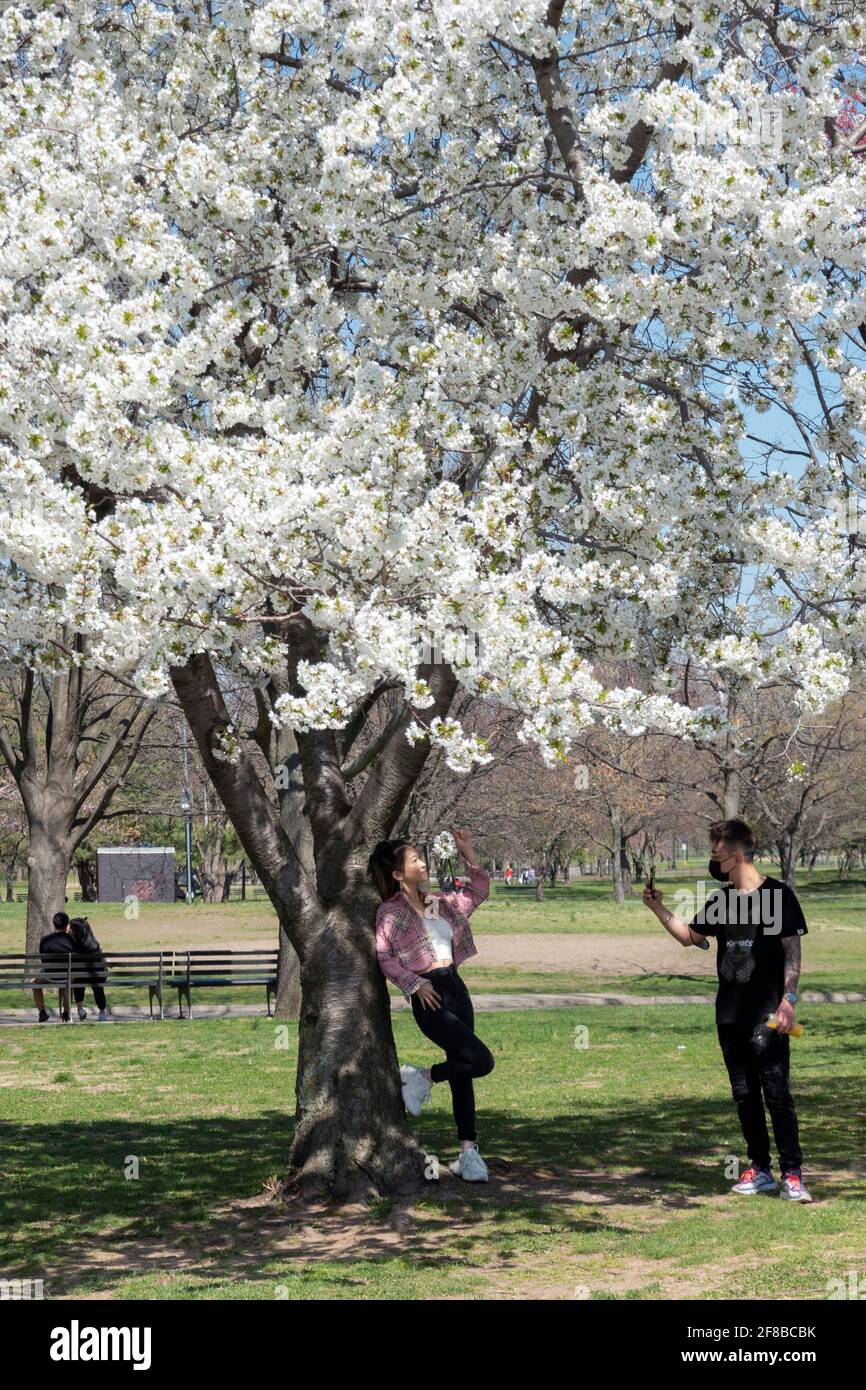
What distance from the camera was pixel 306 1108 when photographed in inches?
332

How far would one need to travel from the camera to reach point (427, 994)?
26.2 feet

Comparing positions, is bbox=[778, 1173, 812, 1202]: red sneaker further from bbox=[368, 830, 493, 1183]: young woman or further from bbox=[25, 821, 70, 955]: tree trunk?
bbox=[25, 821, 70, 955]: tree trunk

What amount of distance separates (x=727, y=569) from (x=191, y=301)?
335cm

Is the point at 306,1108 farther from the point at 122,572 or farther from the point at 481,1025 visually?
the point at 481,1025

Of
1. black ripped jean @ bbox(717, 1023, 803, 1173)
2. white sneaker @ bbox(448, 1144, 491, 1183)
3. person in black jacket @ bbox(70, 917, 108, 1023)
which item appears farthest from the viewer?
person in black jacket @ bbox(70, 917, 108, 1023)

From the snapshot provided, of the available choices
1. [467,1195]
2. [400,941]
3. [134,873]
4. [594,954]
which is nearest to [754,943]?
[400,941]

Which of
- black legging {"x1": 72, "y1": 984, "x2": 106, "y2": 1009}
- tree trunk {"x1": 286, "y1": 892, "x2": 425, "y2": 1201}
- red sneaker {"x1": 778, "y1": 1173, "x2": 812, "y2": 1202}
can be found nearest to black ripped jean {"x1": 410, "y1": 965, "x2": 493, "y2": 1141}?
tree trunk {"x1": 286, "y1": 892, "x2": 425, "y2": 1201}

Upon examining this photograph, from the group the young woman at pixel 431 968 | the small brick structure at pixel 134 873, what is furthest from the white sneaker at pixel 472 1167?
the small brick structure at pixel 134 873

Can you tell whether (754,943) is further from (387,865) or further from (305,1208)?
(305,1208)

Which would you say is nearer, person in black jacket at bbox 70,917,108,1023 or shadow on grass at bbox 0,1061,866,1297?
shadow on grass at bbox 0,1061,866,1297

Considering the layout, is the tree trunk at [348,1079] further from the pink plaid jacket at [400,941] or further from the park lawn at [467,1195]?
the pink plaid jacket at [400,941]

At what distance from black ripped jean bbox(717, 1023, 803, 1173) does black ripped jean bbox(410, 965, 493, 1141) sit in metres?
1.25

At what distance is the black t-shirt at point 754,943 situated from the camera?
760 cm

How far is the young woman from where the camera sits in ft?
26.5
